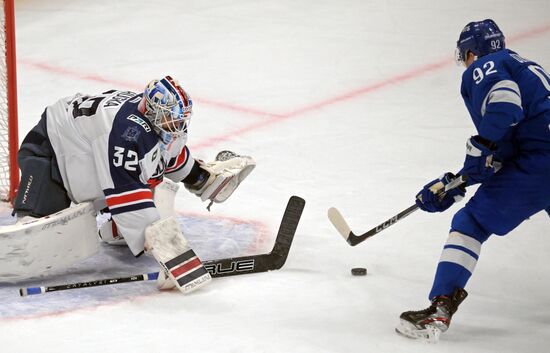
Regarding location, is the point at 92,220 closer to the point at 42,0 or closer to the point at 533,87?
the point at 533,87

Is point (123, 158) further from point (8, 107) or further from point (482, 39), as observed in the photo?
point (482, 39)

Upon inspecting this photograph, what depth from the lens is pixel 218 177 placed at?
15.3 ft

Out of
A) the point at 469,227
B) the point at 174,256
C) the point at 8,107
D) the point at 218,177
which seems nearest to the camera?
the point at 469,227

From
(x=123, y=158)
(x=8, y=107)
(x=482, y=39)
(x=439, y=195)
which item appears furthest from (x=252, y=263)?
(x=8, y=107)

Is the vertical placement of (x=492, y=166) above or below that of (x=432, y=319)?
above

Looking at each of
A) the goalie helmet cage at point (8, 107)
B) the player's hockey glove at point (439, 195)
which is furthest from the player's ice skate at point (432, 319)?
the goalie helmet cage at point (8, 107)

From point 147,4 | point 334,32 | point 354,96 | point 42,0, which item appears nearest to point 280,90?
point 354,96

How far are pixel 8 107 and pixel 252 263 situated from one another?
4.34ft

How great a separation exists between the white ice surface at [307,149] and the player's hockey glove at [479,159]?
51 centimetres

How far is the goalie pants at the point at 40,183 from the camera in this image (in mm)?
4152

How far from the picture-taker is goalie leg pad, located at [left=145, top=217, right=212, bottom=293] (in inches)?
155

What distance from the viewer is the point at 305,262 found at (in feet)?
14.3

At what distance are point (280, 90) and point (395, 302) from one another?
2.54 m

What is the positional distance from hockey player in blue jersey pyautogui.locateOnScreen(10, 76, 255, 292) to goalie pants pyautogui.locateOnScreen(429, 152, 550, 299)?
0.96 m
